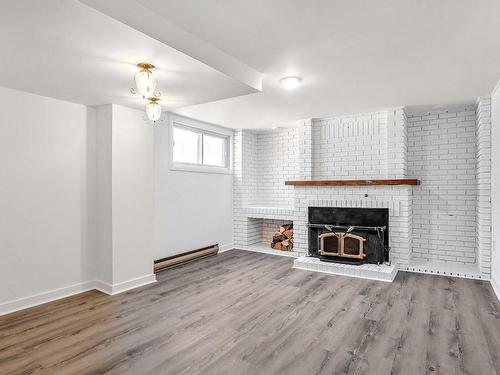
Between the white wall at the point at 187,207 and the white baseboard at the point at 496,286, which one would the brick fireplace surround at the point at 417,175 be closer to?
the white baseboard at the point at 496,286

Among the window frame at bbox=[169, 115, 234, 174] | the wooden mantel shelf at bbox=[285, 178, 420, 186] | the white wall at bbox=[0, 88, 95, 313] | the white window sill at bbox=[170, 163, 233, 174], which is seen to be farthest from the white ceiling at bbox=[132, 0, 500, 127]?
the white wall at bbox=[0, 88, 95, 313]

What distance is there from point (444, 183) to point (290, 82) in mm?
3052

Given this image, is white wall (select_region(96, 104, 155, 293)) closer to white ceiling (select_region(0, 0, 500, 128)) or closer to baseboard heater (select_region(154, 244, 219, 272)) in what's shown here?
white ceiling (select_region(0, 0, 500, 128))

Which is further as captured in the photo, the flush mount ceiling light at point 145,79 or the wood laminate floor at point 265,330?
the flush mount ceiling light at point 145,79

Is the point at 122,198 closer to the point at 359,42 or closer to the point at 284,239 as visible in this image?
the point at 359,42

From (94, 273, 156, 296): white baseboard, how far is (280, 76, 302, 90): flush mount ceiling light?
9.63ft

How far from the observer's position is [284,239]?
582cm

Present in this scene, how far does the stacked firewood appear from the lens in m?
5.66

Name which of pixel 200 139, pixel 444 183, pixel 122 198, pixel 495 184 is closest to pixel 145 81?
pixel 122 198

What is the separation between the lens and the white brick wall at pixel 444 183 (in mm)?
4422

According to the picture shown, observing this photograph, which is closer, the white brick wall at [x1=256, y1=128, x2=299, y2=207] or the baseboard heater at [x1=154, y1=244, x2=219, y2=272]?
the baseboard heater at [x1=154, y1=244, x2=219, y2=272]

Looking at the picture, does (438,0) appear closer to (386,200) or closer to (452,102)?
(452,102)

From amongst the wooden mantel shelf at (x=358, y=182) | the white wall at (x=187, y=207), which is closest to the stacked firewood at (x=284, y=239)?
the white wall at (x=187, y=207)

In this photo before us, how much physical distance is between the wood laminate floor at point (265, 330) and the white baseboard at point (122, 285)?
0.13 metres
